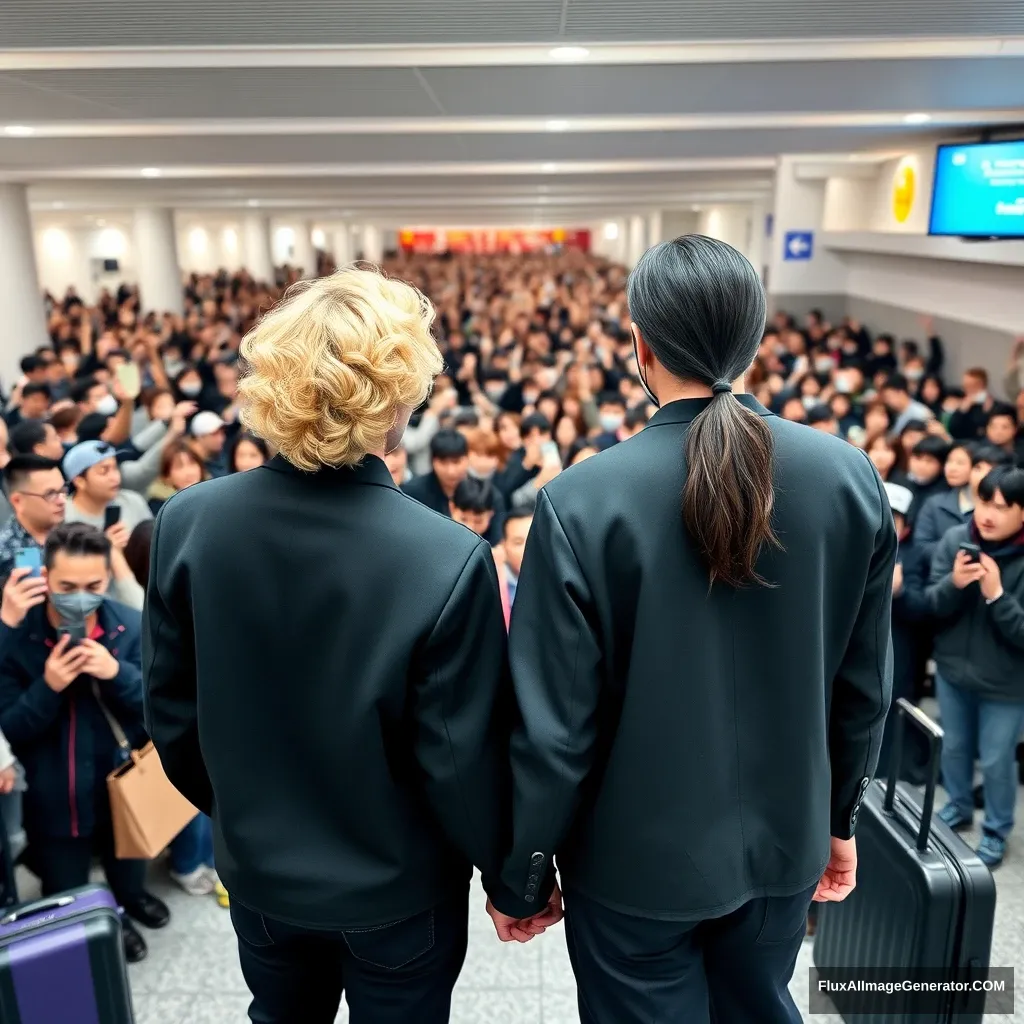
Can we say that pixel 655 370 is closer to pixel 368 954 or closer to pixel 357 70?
pixel 368 954

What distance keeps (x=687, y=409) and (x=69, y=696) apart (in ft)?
7.89

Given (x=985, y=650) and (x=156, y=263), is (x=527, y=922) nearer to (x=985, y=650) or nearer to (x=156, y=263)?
(x=985, y=650)

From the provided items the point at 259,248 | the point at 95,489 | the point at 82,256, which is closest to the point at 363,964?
the point at 95,489

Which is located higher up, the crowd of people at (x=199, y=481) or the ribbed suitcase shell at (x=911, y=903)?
the crowd of people at (x=199, y=481)

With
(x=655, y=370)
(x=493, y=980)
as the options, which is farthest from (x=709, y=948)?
(x=493, y=980)

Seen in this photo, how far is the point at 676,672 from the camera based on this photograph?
150 cm

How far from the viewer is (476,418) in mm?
6348

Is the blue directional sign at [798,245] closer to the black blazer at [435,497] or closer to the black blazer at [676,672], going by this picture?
the black blazer at [435,497]

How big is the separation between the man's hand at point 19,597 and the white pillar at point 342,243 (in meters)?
35.6

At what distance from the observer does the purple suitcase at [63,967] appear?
2285mm

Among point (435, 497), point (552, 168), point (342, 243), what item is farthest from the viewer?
point (342, 243)

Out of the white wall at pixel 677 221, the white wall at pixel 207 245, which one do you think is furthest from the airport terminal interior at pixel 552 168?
the white wall at pixel 677 221

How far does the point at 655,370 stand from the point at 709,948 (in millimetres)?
1093

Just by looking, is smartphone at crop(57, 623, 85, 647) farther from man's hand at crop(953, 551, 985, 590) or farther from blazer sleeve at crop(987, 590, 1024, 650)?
blazer sleeve at crop(987, 590, 1024, 650)
